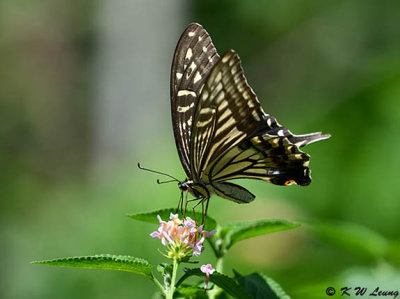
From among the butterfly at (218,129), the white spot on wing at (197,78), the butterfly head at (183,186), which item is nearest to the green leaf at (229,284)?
the butterfly at (218,129)

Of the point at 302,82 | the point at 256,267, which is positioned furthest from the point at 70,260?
the point at 302,82

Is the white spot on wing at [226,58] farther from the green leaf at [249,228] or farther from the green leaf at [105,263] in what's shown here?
the green leaf at [105,263]

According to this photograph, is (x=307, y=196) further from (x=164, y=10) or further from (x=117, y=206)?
(x=164, y=10)

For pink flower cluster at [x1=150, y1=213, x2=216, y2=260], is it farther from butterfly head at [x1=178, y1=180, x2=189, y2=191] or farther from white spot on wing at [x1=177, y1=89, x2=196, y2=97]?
white spot on wing at [x1=177, y1=89, x2=196, y2=97]

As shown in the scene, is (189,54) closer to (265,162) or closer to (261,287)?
(265,162)

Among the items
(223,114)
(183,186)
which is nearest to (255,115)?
(223,114)

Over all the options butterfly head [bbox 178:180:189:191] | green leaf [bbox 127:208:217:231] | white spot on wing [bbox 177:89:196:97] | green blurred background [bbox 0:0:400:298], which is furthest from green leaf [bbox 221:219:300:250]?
white spot on wing [bbox 177:89:196:97]
